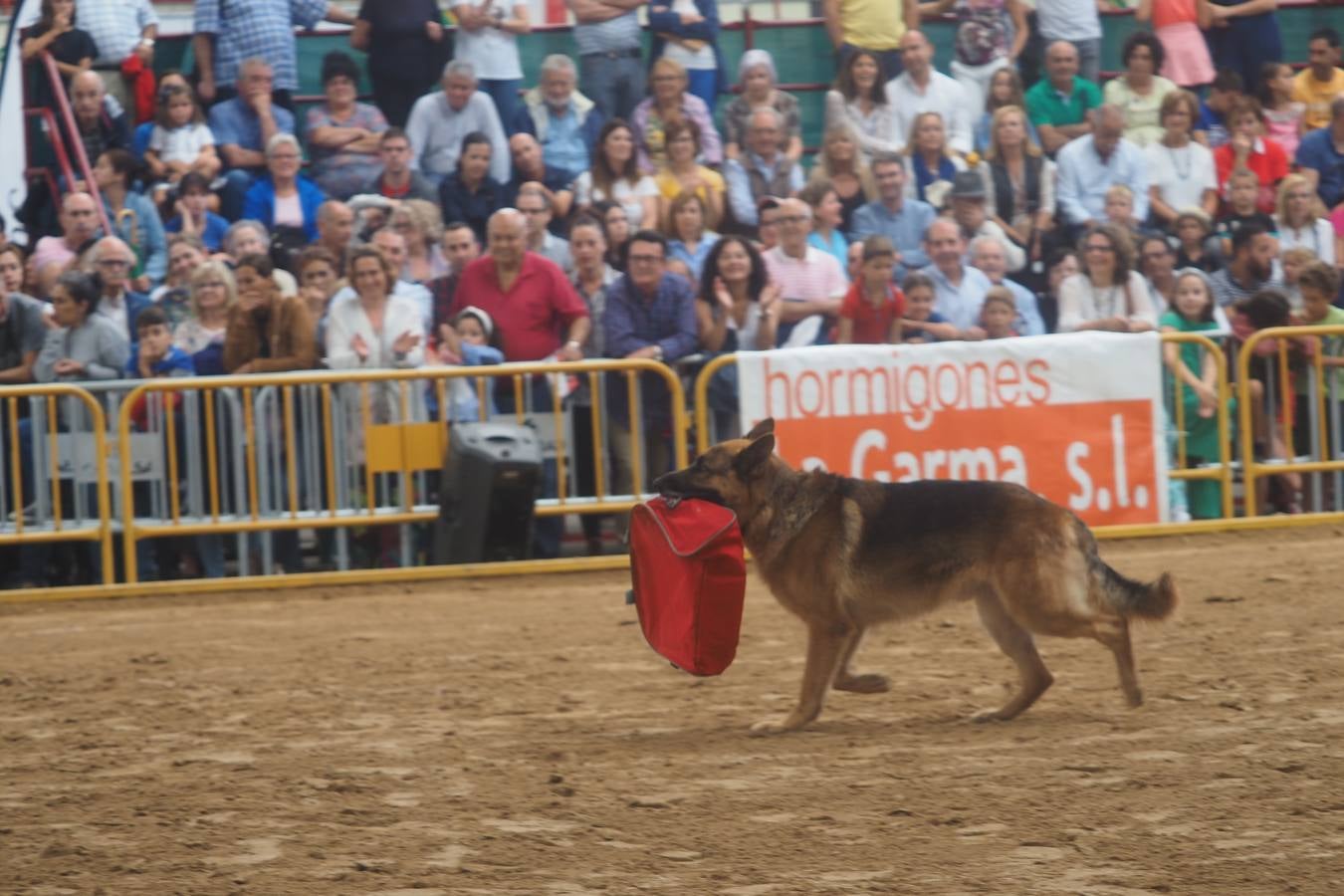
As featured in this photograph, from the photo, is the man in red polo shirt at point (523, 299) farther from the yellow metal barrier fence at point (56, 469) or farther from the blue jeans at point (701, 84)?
the blue jeans at point (701, 84)

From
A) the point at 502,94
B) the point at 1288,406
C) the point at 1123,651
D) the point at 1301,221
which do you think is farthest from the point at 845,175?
the point at 1123,651

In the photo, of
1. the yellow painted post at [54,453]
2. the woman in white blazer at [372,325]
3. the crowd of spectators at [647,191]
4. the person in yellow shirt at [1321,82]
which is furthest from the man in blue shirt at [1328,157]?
the yellow painted post at [54,453]

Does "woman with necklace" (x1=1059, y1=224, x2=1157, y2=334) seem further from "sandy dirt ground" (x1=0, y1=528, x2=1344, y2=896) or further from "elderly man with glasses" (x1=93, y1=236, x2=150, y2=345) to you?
"elderly man with glasses" (x1=93, y1=236, x2=150, y2=345)

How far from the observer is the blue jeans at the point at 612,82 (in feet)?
52.1

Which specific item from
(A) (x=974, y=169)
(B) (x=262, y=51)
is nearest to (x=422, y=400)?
(B) (x=262, y=51)

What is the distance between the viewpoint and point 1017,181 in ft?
52.0

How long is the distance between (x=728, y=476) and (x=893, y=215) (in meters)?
7.27

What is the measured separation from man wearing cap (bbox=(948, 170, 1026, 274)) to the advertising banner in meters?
2.51

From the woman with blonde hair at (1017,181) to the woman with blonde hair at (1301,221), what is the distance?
1701mm

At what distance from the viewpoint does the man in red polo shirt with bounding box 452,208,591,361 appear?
13.3 m

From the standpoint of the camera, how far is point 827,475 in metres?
8.49

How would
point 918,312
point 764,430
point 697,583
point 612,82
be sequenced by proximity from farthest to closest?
point 612,82
point 918,312
point 764,430
point 697,583

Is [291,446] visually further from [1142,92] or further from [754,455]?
[1142,92]

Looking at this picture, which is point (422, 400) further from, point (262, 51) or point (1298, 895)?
point (1298, 895)
